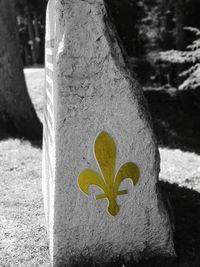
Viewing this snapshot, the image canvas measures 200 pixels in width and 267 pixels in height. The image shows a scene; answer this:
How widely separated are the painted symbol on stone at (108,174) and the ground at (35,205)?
68 centimetres

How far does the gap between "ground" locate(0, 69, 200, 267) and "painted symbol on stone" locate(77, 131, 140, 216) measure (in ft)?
2.24

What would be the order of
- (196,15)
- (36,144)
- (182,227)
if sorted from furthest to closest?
(196,15) < (36,144) < (182,227)

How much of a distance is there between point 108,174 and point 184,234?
132cm

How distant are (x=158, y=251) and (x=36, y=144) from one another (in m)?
5.06

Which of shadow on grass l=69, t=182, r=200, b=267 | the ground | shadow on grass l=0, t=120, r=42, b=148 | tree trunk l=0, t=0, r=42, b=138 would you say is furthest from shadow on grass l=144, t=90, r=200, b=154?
shadow on grass l=69, t=182, r=200, b=267

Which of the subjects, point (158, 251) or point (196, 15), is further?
point (196, 15)

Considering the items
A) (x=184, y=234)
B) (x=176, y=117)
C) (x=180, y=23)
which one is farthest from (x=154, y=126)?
(x=184, y=234)

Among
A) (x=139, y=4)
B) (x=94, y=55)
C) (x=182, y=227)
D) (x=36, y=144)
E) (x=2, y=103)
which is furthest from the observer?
(x=139, y=4)

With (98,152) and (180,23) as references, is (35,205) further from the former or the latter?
(180,23)

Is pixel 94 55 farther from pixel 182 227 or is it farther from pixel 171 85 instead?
pixel 171 85

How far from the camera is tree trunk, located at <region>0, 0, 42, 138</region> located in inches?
346

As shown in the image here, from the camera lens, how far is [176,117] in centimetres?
1284

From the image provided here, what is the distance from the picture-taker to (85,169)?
11.6 feet

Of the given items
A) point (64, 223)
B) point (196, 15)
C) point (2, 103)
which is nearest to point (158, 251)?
point (64, 223)
